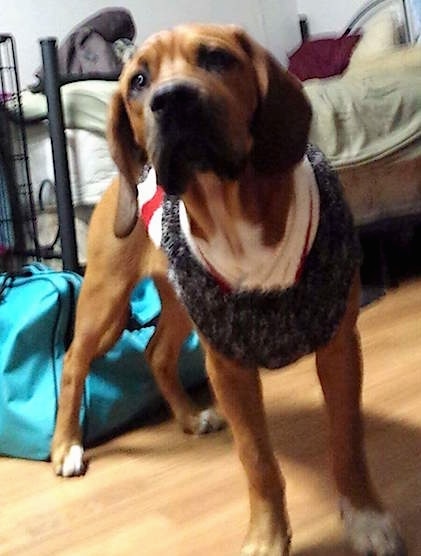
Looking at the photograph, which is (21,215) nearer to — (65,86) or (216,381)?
(65,86)

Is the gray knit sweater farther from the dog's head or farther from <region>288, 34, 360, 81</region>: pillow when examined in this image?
<region>288, 34, 360, 81</region>: pillow

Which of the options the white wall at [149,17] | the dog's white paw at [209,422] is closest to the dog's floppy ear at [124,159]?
the dog's white paw at [209,422]

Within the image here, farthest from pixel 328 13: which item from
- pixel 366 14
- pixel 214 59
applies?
pixel 214 59

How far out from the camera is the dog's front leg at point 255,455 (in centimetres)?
123

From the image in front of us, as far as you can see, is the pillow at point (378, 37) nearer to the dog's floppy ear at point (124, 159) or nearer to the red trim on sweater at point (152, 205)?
the red trim on sweater at point (152, 205)

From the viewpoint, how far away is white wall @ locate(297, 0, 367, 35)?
14.4 feet

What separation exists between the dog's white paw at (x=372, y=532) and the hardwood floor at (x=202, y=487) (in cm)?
3

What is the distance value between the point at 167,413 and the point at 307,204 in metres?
0.89

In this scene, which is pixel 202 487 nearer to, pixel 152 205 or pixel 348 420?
pixel 348 420

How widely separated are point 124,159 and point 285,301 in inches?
12.5

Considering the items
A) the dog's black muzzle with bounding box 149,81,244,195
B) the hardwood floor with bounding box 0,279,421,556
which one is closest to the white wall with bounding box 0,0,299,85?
the hardwood floor with bounding box 0,279,421,556

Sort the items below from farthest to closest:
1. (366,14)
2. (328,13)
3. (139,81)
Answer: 1. (328,13)
2. (366,14)
3. (139,81)

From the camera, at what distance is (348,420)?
1272mm

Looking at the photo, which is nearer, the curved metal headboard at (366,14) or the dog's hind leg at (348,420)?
the dog's hind leg at (348,420)
